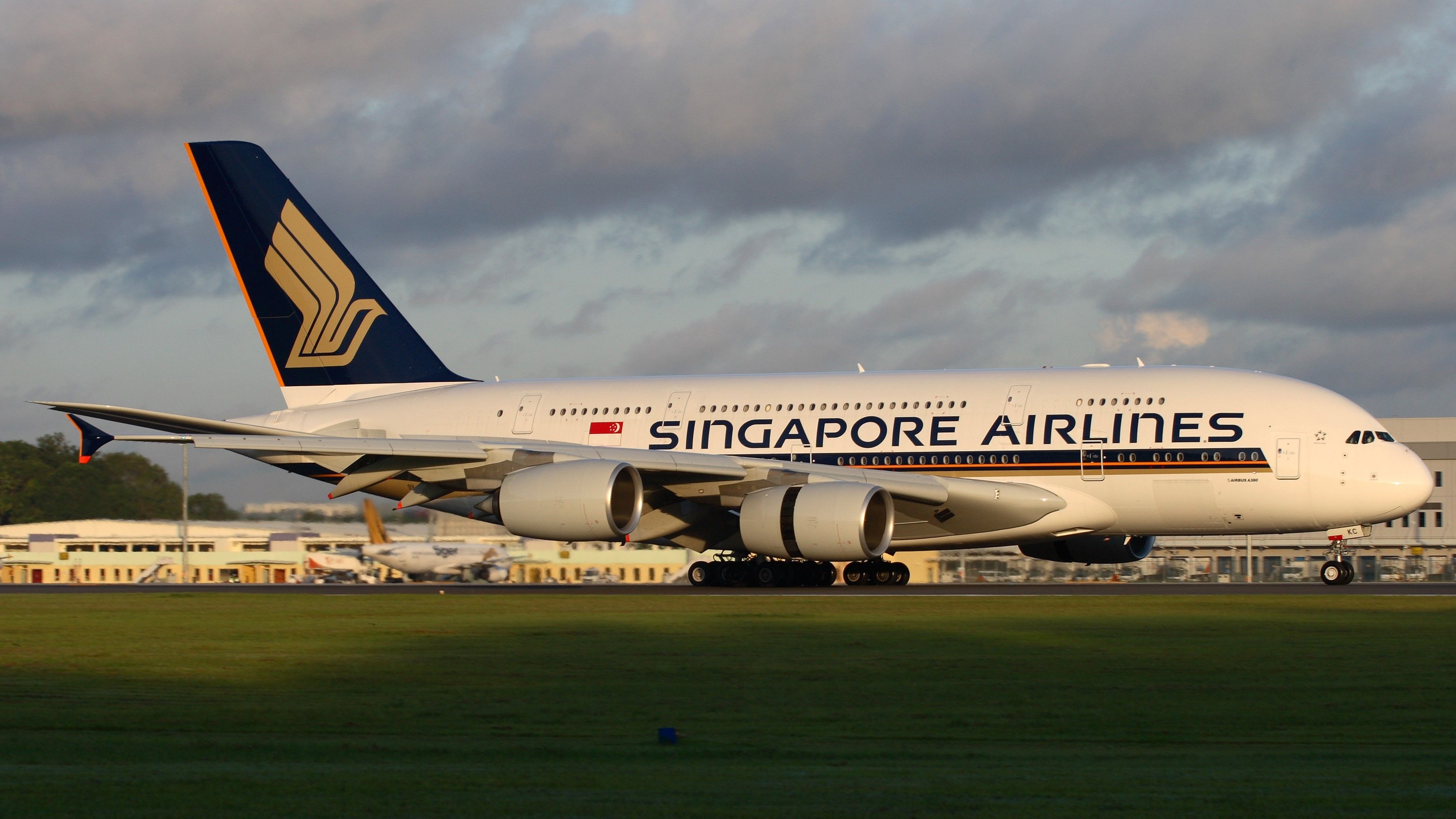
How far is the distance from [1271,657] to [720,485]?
53.2ft

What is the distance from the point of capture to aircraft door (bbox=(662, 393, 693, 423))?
35000mm

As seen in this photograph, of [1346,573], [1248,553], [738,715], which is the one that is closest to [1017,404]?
[1346,573]

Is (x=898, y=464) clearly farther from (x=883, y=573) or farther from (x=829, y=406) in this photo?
(x=883, y=573)

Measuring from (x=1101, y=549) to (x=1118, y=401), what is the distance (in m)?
4.53

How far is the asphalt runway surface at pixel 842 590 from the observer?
28250 mm

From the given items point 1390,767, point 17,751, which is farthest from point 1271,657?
point 17,751

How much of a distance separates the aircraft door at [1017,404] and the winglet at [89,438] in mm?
17268

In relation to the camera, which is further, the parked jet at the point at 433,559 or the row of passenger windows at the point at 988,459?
the parked jet at the point at 433,559

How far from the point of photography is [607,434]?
1396 inches

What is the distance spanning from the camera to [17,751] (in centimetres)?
1023

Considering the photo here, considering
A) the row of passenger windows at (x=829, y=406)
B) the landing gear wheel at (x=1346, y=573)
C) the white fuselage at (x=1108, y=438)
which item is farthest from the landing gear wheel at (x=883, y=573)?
the landing gear wheel at (x=1346, y=573)

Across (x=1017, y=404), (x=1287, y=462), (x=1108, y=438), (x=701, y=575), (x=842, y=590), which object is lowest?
→ (x=842, y=590)

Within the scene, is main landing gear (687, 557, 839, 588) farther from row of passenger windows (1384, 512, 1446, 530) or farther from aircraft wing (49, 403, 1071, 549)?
row of passenger windows (1384, 512, 1446, 530)

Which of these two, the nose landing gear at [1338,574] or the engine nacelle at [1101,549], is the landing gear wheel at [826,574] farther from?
the nose landing gear at [1338,574]
